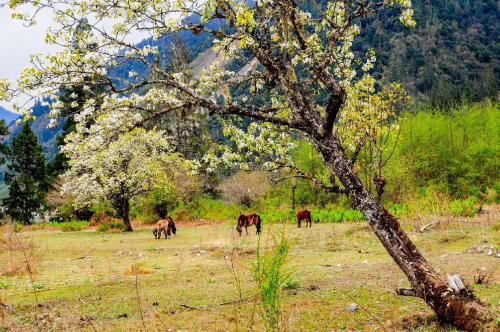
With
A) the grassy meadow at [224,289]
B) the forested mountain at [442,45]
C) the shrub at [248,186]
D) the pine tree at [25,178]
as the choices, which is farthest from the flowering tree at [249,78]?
the forested mountain at [442,45]

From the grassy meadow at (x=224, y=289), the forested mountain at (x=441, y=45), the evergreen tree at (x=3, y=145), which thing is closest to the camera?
the grassy meadow at (x=224, y=289)

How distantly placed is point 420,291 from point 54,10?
22.5ft

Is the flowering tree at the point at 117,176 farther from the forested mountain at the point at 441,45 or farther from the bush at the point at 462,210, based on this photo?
the forested mountain at the point at 441,45

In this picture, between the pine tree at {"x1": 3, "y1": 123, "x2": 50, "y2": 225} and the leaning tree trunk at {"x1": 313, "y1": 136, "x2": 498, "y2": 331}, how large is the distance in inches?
1991

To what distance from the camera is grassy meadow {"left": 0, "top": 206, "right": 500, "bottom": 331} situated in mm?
5441

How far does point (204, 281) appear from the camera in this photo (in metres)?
8.64

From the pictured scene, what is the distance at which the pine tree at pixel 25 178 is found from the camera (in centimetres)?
4894

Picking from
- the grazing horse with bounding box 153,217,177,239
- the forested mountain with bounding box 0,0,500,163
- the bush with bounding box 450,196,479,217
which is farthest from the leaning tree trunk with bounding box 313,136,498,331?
the forested mountain with bounding box 0,0,500,163

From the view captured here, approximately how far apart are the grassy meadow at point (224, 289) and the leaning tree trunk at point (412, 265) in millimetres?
323

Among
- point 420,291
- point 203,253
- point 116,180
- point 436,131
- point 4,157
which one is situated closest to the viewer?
point 420,291

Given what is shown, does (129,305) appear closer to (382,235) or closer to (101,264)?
(382,235)

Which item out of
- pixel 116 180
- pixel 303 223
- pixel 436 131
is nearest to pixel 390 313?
pixel 303 223

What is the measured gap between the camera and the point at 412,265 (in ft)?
15.9

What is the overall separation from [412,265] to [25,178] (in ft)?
180
